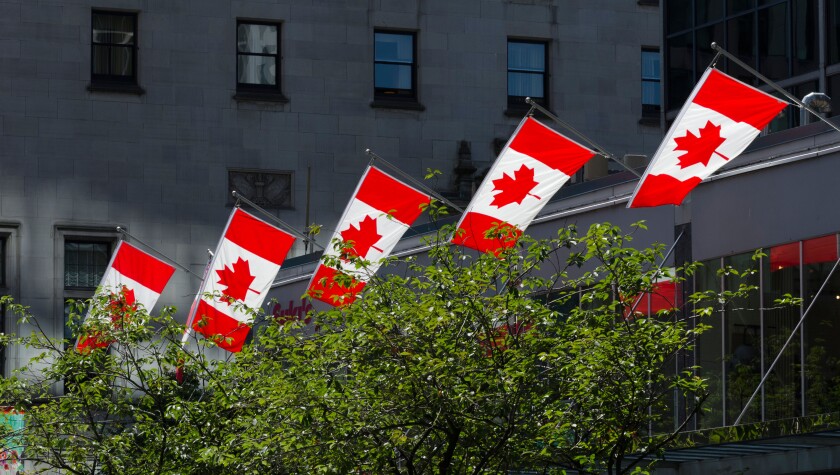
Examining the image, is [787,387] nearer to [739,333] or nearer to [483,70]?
[739,333]

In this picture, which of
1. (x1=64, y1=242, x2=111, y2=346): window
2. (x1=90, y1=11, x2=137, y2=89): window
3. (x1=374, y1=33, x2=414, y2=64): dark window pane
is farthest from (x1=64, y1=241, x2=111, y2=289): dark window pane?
(x1=374, y1=33, x2=414, y2=64): dark window pane

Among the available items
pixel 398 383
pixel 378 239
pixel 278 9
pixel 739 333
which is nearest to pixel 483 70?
pixel 278 9

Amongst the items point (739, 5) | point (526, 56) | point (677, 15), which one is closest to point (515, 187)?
point (739, 5)

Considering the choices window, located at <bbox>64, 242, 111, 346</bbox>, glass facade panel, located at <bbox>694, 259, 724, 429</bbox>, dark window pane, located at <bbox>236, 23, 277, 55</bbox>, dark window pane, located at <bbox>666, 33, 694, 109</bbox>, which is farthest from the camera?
dark window pane, located at <bbox>236, 23, 277, 55</bbox>

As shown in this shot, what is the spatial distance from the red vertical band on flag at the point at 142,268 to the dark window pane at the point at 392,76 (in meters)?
16.9

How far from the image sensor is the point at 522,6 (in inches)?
2188

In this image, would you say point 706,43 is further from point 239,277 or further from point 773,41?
point 239,277

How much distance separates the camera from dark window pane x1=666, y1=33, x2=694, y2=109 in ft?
128

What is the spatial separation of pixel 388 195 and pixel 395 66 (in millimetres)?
23088

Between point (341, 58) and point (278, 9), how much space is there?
232 centimetres

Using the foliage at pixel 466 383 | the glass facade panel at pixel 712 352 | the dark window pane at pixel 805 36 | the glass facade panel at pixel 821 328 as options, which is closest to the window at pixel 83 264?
the dark window pane at pixel 805 36

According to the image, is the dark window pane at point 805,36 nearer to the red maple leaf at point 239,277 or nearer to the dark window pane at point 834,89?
the dark window pane at point 834,89

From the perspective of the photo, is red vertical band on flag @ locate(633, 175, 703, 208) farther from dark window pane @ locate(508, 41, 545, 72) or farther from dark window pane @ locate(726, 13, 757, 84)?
dark window pane @ locate(508, 41, 545, 72)

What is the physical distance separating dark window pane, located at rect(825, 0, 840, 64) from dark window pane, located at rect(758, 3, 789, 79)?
3.47 ft
